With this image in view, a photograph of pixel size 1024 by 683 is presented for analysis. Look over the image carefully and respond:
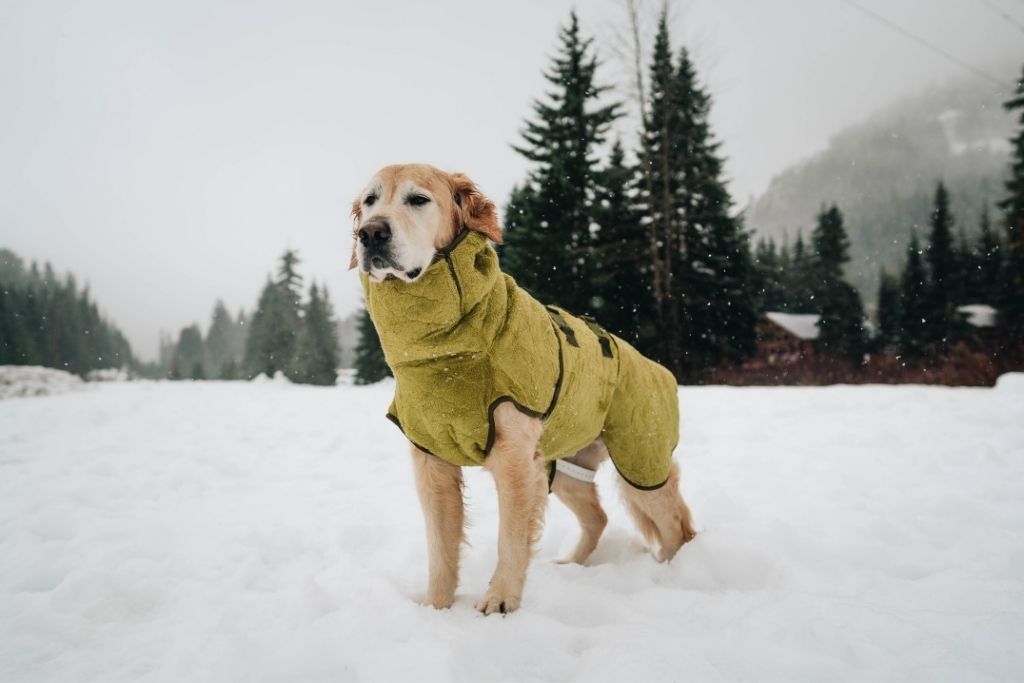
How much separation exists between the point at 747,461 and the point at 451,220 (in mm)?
3617

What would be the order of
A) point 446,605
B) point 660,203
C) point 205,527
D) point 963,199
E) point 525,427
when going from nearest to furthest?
1. point 525,427
2. point 446,605
3. point 205,527
4. point 660,203
5. point 963,199

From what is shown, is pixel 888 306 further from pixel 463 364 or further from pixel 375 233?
pixel 375 233

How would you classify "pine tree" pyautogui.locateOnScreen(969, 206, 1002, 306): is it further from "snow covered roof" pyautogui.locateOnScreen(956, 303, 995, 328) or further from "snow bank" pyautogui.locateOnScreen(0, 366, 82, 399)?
"snow bank" pyautogui.locateOnScreen(0, 366, 82, 399)

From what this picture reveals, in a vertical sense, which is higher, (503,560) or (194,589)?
(503,560)

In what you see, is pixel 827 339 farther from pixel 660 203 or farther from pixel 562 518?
pixel 562 518

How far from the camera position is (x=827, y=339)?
3609 cm

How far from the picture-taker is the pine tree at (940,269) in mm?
37656

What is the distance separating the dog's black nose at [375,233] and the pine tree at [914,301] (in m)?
45.7

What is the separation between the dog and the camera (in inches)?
88.0

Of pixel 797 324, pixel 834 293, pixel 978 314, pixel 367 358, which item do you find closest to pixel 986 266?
pixel 978 314

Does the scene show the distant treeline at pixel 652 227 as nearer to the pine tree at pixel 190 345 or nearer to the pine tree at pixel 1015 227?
the pine tree at pixel 1015 227

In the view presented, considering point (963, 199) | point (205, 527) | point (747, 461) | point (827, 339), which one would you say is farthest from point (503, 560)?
point (963, 199)

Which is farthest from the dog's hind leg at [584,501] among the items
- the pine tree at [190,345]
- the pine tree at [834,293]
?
the pine tree at [190,345]

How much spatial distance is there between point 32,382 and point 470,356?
647 inches
